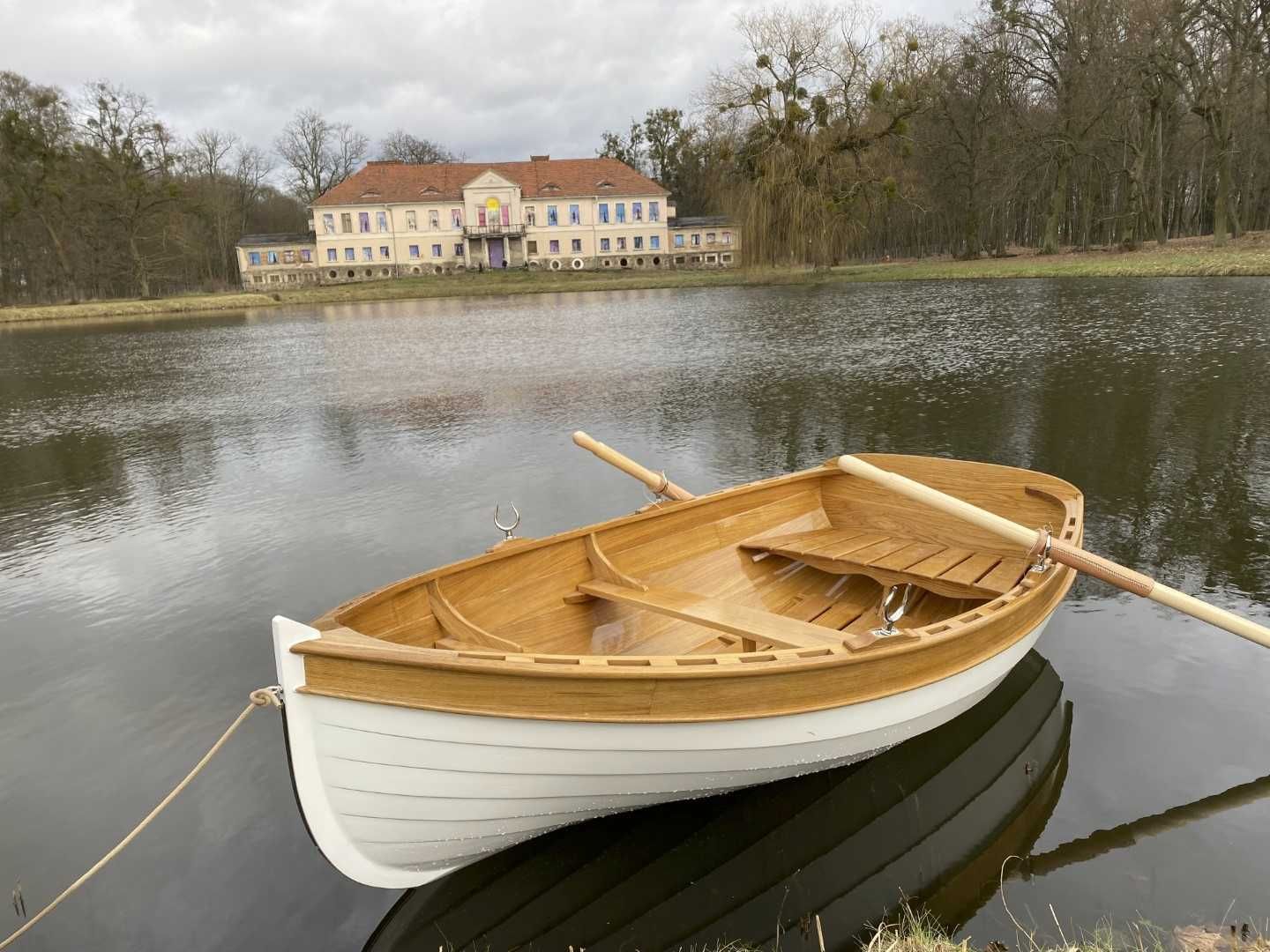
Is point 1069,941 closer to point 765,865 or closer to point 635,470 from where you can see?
point 765,865

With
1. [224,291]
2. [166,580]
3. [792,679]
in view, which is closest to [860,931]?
[792,679]

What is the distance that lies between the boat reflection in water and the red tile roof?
229 feet

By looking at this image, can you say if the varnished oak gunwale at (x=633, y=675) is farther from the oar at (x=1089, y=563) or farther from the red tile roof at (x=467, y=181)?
the red tile roof at (x=467, y=181)

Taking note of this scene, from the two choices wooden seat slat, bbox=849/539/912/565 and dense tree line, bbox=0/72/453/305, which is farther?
dense tree line, bbox=0/72/453/305

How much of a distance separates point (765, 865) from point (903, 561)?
8.47ft

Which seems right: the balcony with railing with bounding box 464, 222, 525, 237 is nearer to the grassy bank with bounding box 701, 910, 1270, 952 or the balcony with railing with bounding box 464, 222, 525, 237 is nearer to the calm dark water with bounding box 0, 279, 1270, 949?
the calm dark water with bounding box 0, 279, 1270, 949

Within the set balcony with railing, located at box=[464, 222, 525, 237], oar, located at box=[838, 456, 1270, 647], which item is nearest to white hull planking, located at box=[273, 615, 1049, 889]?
oar, located at box=[838, 456, 1270, 647]

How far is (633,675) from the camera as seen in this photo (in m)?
3.50

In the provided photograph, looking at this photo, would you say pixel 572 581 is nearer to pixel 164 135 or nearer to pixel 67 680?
pixel 67 680

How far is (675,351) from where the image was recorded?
2273cm

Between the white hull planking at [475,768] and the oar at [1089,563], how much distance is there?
1.43 meters

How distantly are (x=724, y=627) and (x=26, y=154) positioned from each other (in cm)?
6381

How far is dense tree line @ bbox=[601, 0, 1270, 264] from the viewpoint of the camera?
3797 centimetres

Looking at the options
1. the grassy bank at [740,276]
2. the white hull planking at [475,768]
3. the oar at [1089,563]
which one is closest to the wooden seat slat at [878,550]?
the oar at [1089,563]
